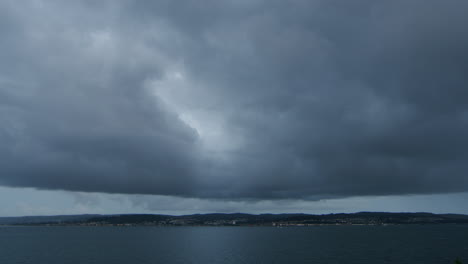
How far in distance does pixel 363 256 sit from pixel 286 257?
24.6 meters

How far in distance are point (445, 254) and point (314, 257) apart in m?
44.3

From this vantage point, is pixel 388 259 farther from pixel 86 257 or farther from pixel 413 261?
pixel 86 257

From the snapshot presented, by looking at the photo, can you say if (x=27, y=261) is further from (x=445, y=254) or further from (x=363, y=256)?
(x=445, y=254)

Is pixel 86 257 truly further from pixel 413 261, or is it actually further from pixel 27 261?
pixel 413 261

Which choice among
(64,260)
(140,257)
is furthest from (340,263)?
(64,260)

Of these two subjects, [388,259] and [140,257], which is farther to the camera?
[140,257]

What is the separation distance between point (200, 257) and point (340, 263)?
4565 centimetres

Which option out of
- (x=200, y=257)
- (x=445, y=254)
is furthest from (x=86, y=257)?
(x=445, y=254)

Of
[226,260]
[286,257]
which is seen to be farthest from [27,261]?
[286,257]

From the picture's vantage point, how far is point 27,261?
13400cm

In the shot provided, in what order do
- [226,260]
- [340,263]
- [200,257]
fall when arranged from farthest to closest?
[200,257]
[226,260]
[340,263]

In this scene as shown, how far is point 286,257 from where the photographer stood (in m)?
138

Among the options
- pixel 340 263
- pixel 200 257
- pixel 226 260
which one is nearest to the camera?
pixel 340 263

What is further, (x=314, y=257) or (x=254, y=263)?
(x=314, y=257)
